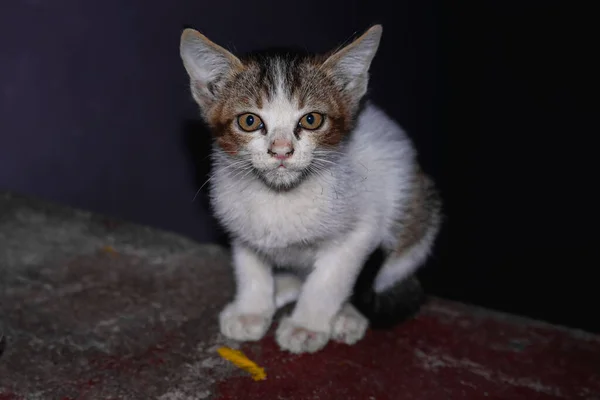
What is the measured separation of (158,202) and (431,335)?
1463 millimetres

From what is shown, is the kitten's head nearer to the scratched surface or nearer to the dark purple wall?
the scratched surface

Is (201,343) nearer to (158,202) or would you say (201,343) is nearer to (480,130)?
(158,202)

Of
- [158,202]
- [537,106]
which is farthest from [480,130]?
[158,202]

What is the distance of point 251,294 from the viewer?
1999mm

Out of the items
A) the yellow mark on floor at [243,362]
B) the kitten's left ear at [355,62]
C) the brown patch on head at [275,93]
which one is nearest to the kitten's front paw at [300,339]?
the yellow mark on floor at [243,362]

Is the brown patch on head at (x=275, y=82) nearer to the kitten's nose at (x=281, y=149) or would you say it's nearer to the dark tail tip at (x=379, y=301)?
the kitten's nose at (x=281, y=149)

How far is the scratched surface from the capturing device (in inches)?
67.5

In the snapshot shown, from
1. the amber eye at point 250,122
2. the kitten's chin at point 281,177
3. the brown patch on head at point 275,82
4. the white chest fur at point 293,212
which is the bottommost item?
the white chest fur at point 293,212

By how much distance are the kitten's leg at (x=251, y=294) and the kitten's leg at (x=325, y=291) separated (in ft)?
0.31

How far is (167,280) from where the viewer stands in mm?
2279

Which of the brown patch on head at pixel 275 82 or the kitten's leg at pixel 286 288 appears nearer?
the brown patch on head at pixel 275 82

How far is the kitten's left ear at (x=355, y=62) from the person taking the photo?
1741mm

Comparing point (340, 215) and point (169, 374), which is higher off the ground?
point (340, 215)

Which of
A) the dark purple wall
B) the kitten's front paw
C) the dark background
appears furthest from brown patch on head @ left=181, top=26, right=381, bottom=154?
the dark background
